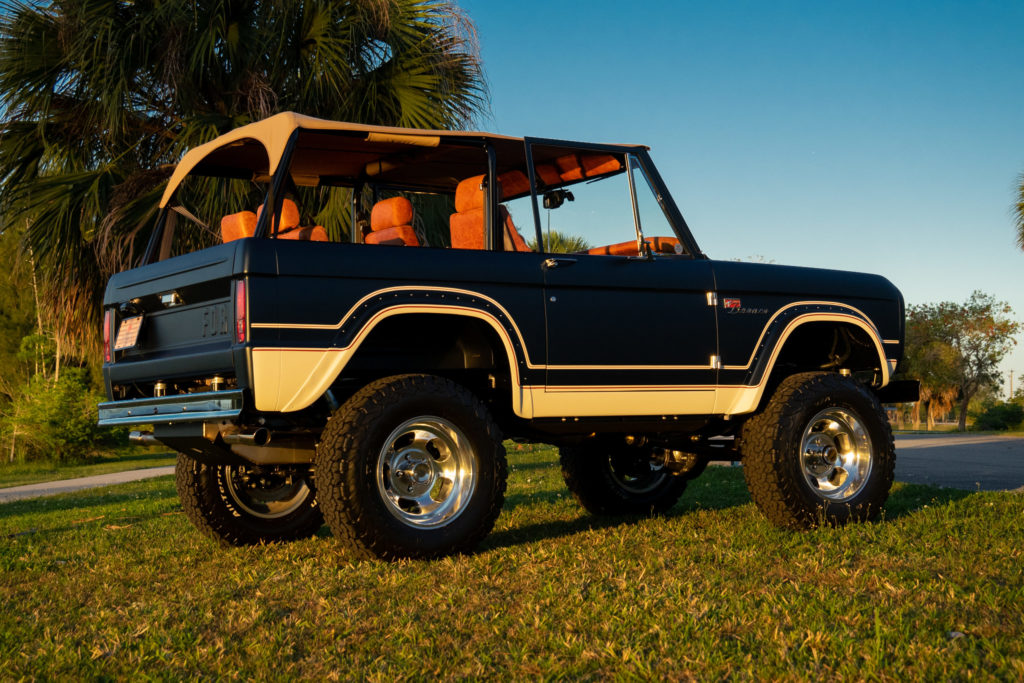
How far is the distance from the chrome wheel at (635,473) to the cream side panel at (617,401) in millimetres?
1196

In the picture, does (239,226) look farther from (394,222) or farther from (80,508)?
(80,508)

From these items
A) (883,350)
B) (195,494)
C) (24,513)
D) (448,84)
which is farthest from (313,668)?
(448,84)

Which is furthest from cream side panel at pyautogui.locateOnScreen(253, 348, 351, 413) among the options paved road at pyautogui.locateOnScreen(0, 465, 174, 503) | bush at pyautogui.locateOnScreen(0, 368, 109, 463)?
bush at pyautogui.locateOnScreen(0, 368, 109, 463)

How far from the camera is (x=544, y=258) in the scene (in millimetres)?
5410

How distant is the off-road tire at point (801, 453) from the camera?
19.1 feet

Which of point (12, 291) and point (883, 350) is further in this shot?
point (12, 291)

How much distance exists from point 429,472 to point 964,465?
355 inches

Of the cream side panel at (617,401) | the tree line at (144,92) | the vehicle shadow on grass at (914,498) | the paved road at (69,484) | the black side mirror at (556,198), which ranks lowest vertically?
the paved road at (69,484)

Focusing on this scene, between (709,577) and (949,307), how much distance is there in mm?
50272

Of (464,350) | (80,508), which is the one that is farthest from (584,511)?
(80,508)

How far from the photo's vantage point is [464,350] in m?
5.49

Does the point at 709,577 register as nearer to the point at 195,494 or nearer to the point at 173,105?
the point at 195,494

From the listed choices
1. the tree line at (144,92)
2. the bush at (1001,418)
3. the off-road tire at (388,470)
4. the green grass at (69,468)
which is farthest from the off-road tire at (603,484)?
the bush at (1001,418)

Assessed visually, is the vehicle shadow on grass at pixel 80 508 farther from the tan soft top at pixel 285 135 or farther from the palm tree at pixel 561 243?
the palm tree at pixel 561 243
